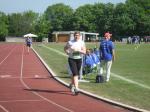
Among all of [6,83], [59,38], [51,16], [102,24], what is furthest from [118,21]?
[6,83]

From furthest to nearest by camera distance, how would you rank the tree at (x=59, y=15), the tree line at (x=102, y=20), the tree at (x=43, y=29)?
the tree at (x=43, y=29) < the tree at (x=59, y=15) < the tree line at (x=102, y=20)

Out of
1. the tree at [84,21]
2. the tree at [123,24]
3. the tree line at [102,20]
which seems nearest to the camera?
the tree at [123,24]

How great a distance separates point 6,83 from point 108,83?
3.96 m

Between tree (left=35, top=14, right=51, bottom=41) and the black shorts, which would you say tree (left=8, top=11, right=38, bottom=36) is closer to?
tree (left=35, top=14, right=51, bottom=41)

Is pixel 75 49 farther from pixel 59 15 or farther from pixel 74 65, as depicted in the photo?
pixel 59 15

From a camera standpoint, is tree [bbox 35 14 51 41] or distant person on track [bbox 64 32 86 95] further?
tree [bbox 35 14 51 41]

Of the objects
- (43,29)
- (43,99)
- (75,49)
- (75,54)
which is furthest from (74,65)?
(43,29)

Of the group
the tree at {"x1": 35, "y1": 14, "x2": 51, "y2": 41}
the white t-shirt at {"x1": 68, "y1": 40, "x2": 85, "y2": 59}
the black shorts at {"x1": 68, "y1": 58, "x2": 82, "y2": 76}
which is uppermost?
the white t-shirt at {"x1": 68, "y1": 40, "x2": 85, "y2": 59}

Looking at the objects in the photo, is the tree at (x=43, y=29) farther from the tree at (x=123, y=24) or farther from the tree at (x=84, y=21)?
the tree at (x=123, y=24)

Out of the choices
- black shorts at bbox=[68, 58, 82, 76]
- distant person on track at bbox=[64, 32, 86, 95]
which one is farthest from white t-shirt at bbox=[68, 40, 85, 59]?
black shorts at bbox=[68, 58, 82, 76]

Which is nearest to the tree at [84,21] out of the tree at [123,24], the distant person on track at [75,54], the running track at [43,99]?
the tree at [123,24]

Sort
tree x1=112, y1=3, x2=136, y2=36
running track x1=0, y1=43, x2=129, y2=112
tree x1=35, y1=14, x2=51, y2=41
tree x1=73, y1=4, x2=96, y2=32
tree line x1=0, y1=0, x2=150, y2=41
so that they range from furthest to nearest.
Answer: tree x1=35, y1=14, x2=51, y2=41 < tree x1=73, y1=4, x2=96, y2=32 < tree line x1=0, y1=0, x2=150, y2=41 < tree x1=112, y1=3, x2=136, y2=36 < running track x1=0, y1=43, x2=129, y2=112

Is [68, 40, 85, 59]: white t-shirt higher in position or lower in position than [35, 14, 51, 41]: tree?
higher

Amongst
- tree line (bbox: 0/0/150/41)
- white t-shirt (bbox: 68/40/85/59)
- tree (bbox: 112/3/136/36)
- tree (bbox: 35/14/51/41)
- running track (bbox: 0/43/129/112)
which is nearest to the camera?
running track (bbox: 0/43/129/112)
